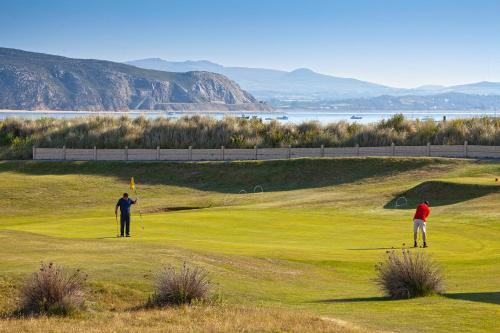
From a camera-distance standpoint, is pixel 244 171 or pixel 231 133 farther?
pixel 231 133

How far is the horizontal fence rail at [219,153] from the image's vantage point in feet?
245

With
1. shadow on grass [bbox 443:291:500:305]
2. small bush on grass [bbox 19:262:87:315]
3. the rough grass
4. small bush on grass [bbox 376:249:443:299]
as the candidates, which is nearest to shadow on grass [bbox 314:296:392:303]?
small bush on grass [bbox 376:249:443:299]

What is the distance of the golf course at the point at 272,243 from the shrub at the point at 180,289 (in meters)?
0.39

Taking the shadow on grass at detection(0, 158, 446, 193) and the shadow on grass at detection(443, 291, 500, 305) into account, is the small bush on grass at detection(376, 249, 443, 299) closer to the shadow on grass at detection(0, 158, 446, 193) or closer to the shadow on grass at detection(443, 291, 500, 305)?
the shadow on grass at detection(443, 291, 500, 305)

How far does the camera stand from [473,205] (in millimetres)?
45344

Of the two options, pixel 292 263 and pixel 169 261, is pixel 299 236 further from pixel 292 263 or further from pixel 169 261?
pixel 169 261

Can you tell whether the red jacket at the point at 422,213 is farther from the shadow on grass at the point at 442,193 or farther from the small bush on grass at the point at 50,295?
the shadow on grass at the point at 442,193

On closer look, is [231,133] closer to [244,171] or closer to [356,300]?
[244,171]

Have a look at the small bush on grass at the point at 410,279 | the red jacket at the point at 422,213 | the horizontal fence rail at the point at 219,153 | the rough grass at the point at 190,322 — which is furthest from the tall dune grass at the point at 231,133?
the rough grass at the point at 190,322

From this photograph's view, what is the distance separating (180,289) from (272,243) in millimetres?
13354

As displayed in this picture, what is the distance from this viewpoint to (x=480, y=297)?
20.0m

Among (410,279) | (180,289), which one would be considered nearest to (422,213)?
(410,279)

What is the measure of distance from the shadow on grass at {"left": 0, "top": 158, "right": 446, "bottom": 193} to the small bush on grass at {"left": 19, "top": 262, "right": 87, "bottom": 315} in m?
48.7

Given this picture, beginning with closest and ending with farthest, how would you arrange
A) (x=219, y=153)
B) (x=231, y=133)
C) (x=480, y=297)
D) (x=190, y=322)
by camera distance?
(x=190, y=322)
(x=480, y=297)
(x=219, y=153)
(x=231, y=133)
